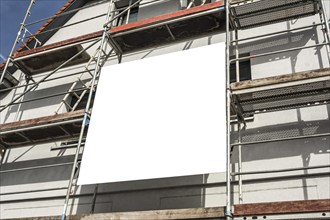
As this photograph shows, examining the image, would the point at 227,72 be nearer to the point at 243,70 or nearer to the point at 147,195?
the point at 243,70

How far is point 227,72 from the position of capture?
643 centimetres

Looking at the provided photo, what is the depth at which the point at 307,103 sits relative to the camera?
641 centimetres

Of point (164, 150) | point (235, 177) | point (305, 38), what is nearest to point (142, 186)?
point (164, 150)

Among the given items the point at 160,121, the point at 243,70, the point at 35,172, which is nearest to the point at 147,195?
the point at 160,121

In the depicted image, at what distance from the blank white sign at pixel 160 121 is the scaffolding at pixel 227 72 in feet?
0.82

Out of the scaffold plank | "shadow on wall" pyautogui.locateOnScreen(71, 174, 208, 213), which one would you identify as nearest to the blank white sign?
the scaffold plank

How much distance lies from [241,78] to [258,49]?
0.72 meters

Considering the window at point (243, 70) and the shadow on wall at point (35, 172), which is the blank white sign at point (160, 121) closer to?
the window at point (243, 70)

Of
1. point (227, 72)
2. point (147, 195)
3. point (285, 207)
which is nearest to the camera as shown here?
point (285, 207)

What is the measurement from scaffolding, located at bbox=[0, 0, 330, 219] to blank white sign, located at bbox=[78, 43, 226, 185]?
0.25 meters

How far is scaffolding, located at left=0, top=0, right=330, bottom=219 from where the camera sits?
228 inches

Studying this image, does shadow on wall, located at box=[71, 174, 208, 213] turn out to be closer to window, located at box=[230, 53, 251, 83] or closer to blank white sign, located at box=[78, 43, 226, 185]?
blank white sign, located at box=[78, 43, 226, 185]

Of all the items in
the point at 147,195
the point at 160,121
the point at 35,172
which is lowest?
the point at 147,195

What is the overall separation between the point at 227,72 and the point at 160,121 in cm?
147
